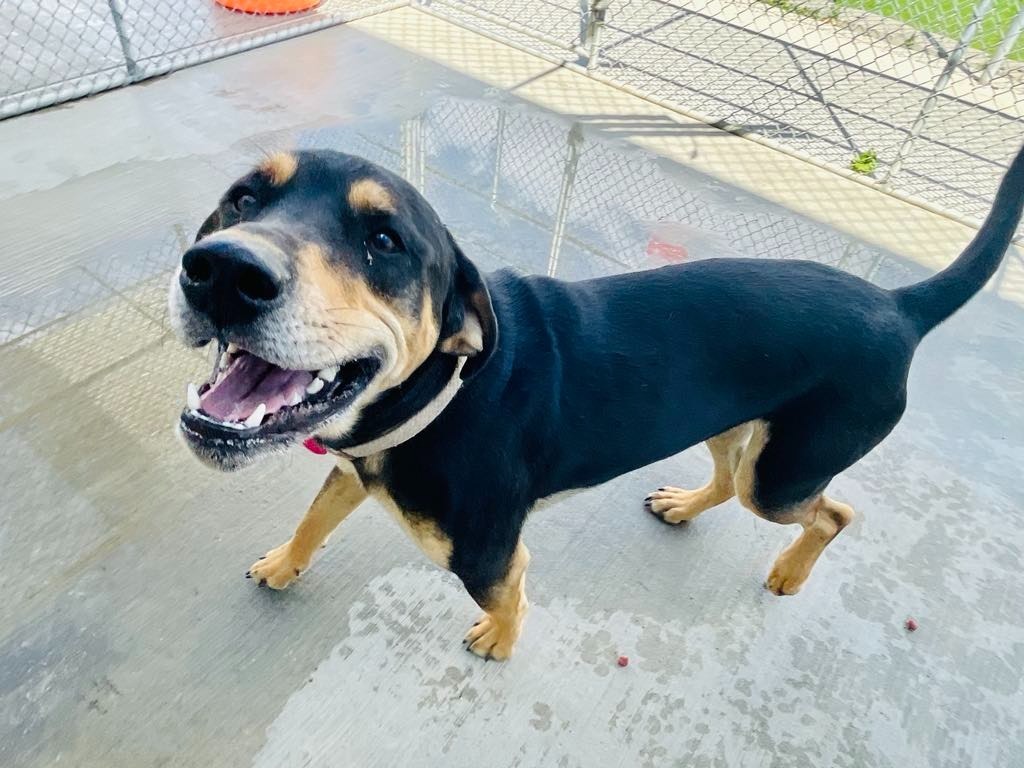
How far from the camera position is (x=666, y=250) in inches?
173

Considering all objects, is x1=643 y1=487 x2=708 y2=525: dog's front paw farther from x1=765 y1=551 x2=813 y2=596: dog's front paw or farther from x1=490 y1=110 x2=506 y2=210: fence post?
x1=490 y1=110 x2=506 y2=210: fence post

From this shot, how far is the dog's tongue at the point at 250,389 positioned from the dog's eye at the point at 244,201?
0.38 meters

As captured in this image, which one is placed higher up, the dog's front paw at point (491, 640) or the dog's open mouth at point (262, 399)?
the dog's open mouth at point (262, 399)

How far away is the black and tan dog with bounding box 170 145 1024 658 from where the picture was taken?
1.68 metres

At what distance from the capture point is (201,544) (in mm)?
2682

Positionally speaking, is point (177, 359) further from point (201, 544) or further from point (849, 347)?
point (849, 347)

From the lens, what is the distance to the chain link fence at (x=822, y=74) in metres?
5.24

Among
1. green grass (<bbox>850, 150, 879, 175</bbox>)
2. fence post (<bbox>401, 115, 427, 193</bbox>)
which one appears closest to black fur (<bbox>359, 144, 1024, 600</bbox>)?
fence post (<bbox>401, 115, 427, 193</bbox>)

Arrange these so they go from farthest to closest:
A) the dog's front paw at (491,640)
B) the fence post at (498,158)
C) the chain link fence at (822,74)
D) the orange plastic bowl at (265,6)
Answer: the orange plastic bowl at (265,6), the chain link fence at (822,74), the fence post at (498,158), the dog's front paw at (491,640)

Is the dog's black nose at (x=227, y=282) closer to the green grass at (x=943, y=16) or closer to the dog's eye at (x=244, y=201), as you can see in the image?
the dog's eye at (x=244, y=201)

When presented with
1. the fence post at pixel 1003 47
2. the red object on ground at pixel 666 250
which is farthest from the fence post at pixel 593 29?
the fence post at pixel 1003 47

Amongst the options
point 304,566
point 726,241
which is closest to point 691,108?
point 726,241

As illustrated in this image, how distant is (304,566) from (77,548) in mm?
817

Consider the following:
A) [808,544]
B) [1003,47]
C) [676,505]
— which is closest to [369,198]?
[676,505]
